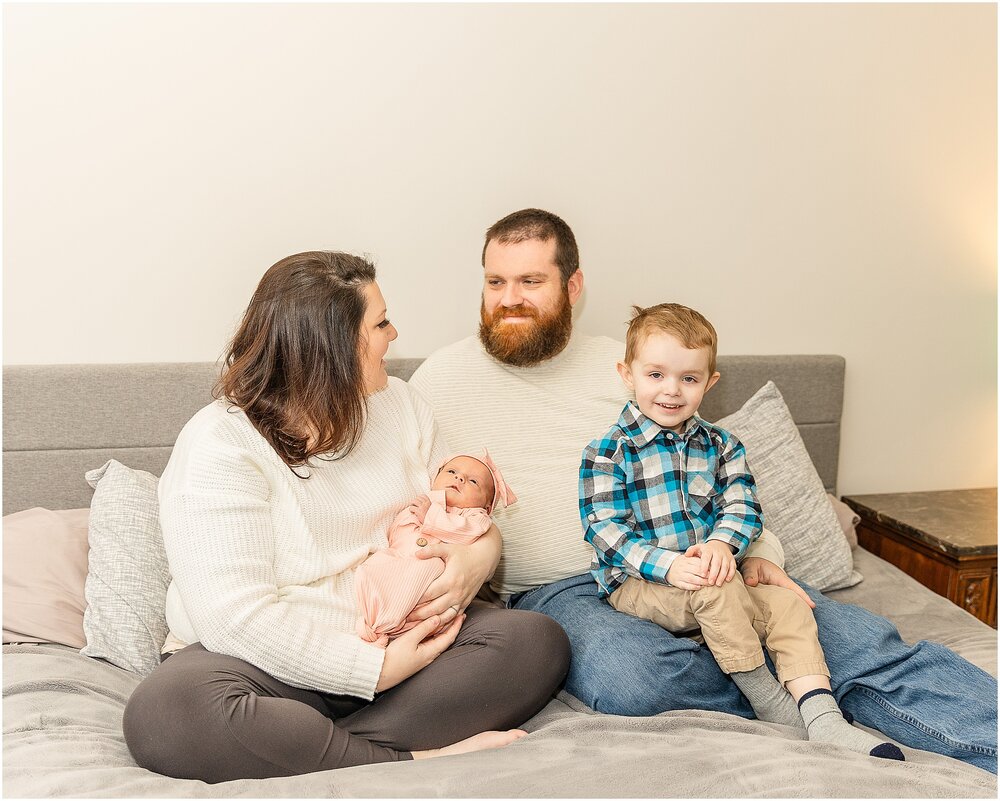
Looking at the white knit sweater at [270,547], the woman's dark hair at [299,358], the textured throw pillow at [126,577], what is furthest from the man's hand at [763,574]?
the textured throw pillow at [126,577]

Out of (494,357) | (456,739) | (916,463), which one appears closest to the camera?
(456,739)

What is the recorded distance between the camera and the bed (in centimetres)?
133

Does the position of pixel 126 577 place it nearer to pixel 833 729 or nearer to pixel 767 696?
pixel 767 696

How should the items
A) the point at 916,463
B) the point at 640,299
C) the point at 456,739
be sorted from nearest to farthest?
the point at 456,739 < the point at 640,299 < the point at 916,463

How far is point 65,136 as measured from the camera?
2.21 metres

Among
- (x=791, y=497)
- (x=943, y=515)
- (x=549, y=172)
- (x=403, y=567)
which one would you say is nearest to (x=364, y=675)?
(x=403, y=567)

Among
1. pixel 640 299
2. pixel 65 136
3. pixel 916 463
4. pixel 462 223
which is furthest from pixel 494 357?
pixel 916 463

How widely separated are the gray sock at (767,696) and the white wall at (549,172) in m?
1.22

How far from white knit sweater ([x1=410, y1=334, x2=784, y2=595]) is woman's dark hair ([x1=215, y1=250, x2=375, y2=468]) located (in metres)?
0.51

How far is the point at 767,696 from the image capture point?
5.49 ft

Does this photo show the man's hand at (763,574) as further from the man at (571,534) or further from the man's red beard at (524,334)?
the man's red beard at (524,334)

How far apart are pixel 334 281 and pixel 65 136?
1034 millimetres

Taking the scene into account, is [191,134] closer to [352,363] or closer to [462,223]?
Result: [462,223]

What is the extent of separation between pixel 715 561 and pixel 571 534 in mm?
442
